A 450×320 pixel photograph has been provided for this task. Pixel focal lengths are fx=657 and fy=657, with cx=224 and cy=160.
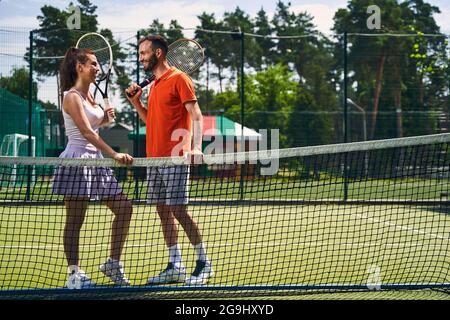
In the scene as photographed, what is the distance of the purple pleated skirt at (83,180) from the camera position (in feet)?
15.3

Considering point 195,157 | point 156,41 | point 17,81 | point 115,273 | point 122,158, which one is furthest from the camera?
point 17,81

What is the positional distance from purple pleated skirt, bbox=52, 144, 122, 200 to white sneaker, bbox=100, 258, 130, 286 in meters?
0.51

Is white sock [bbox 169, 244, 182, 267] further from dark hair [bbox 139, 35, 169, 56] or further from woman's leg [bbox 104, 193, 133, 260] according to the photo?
dark hair [bbox 139, 35, 169, 56]

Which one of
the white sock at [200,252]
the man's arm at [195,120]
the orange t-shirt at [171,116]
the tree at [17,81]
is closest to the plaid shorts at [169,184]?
the orange t-shirt at [171,116]

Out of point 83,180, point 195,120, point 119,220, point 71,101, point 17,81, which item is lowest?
point 119,220

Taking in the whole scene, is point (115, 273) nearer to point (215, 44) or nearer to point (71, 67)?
point (71, 67)

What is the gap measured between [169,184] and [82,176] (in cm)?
67

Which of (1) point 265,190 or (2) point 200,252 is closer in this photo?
(2) point 200,252

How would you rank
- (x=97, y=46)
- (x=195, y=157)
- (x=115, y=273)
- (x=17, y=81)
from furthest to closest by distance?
(x=17, y=81) → (x=97, y=46) → (x=115, y=273) → (x=195, y=157)

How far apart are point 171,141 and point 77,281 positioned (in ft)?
4.14

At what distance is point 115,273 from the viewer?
4.85m

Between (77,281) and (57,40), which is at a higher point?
(57,40)

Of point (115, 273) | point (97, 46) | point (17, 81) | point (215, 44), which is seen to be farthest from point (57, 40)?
point (215, 44)
